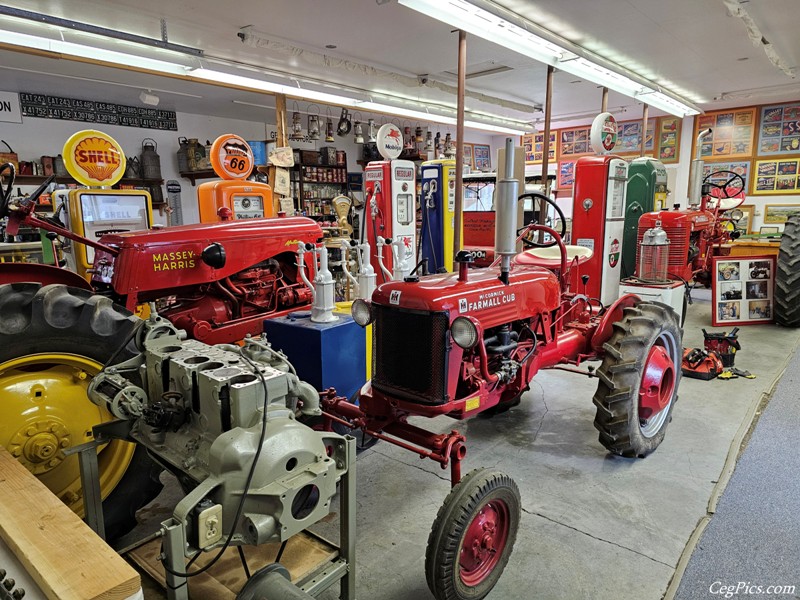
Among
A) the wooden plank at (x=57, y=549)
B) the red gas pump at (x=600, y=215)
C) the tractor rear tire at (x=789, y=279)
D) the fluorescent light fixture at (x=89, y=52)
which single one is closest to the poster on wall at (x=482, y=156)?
the red gas pump at (x=600, y=215)

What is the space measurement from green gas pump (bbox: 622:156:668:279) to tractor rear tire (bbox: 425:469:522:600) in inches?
204

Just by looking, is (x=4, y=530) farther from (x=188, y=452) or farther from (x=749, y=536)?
(x=749, y=536)

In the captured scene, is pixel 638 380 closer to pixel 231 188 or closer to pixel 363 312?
pixel 363 312

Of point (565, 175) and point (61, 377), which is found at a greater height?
point (565, 175)

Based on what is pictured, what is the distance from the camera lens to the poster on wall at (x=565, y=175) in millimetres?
11477

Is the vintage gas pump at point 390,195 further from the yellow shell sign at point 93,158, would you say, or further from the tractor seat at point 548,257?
the tractor seat at point 548,257

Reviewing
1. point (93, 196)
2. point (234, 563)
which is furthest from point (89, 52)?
point (234, 563)

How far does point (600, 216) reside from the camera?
5668mm

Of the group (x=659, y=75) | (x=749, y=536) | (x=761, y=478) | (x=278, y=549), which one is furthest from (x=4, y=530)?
(x=659, y=75)

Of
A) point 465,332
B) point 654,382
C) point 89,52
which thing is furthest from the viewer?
point 89,52

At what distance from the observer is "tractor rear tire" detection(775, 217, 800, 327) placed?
5383mm

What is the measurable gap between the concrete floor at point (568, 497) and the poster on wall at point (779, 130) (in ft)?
23.7

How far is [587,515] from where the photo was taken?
2.39m

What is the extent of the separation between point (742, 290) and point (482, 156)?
321 inches
